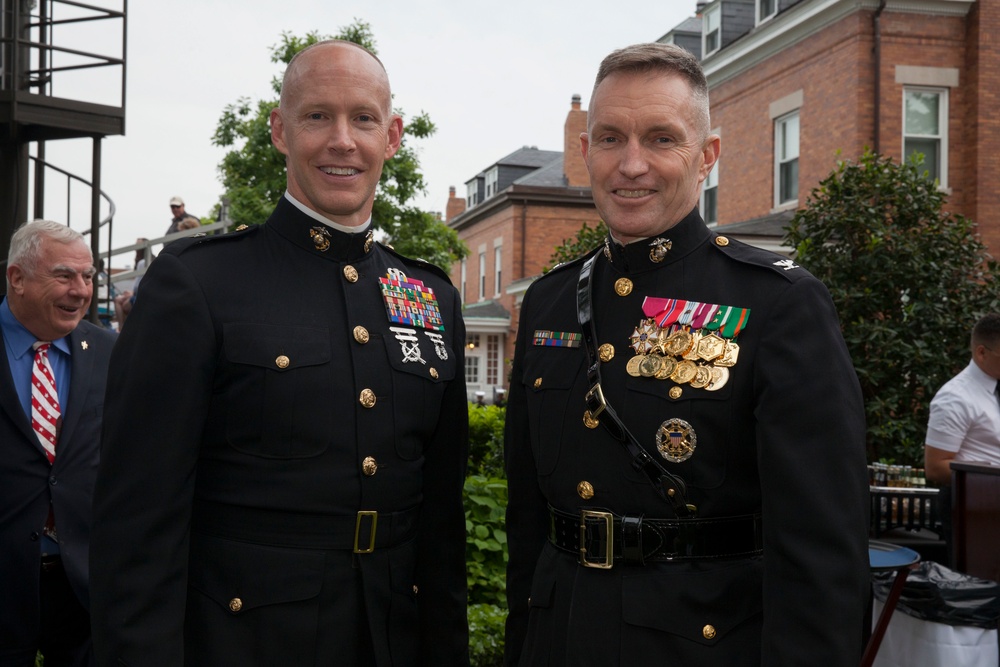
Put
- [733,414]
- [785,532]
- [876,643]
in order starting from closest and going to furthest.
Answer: [785,532], [733,414], [876,643]

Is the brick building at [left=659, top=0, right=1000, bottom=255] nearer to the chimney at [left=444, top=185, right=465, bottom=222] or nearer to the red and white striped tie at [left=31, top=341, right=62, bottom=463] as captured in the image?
the red and white striped tie at [left=31, top=341, right=62, bottom=463]

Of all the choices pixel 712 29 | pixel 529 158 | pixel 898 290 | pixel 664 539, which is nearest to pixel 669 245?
pixel 664 539

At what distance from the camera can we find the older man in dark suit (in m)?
3.75

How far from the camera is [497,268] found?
36.8 m

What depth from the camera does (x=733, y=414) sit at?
230 centimetres

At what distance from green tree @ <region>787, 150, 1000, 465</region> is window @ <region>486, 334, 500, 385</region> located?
28.0m

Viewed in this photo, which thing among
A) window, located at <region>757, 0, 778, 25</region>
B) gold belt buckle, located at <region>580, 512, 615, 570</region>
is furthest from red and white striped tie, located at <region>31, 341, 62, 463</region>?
window, located at <region>757, 0, 778, 25</region>

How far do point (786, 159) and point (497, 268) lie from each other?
19.2 meters

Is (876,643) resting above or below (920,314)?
below

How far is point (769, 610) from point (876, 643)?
2.71 m

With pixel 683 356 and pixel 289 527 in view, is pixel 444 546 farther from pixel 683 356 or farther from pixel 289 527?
pixel 683 356

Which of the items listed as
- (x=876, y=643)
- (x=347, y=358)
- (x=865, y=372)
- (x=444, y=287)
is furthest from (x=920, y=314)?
(x=347, y=358)

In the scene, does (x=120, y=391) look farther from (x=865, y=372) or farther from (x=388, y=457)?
(x=865, y=372)

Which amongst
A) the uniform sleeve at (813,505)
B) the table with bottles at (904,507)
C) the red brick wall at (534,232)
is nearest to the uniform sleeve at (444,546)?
the uniform sleeve at (813,505)
